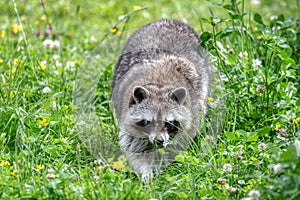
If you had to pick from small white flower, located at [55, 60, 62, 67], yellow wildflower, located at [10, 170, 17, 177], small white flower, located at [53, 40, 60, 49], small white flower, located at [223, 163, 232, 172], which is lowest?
small white flower, located at [223, 163, 232, 172]

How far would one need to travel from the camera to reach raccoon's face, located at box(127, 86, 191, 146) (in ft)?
15.5

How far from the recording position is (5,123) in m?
4.93

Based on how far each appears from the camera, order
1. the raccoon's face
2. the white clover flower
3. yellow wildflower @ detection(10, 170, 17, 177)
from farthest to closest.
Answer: the white clover flower, the raccoon's face, yellow wildflower @ detection(10, 170, 17, 177)

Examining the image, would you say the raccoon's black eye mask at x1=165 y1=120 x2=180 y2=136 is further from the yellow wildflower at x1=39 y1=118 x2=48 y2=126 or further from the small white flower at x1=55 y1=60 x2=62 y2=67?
the small white flower at x1=55 y1=60 x2=62 y2=67

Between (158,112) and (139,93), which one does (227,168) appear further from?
(139,93)

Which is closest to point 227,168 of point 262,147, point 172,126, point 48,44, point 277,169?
point 262,147

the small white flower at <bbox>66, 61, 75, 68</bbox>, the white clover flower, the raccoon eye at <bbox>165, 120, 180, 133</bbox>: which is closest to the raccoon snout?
the raccoon eye at <bbox>165, 120, 180, 133</bbox>

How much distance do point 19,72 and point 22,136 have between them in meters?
1.24

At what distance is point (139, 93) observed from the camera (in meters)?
4.86

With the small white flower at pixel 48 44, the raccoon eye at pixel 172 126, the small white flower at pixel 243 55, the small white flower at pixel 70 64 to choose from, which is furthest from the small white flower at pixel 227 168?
the small white flower at pixel 48 44

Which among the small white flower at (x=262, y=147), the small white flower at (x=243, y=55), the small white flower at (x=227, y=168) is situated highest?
the small white flower at (x=243, y=55)

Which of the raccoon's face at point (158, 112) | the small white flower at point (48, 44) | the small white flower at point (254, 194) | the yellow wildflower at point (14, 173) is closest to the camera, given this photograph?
the small white flower at point (254, 194)

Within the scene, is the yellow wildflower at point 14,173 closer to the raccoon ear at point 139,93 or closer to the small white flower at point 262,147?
the raccoon ear at point 139,93

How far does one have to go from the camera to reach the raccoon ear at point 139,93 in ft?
15.8
